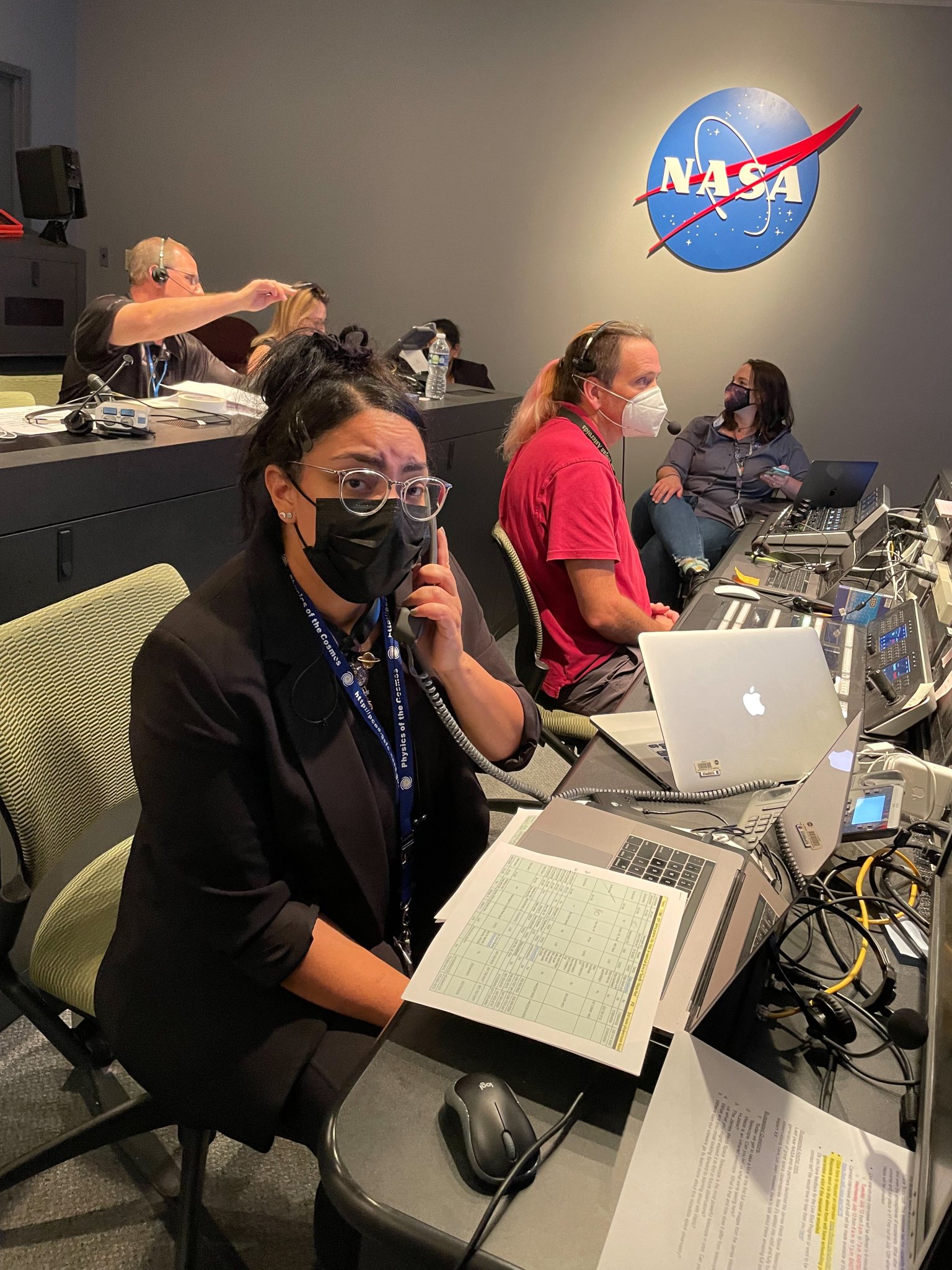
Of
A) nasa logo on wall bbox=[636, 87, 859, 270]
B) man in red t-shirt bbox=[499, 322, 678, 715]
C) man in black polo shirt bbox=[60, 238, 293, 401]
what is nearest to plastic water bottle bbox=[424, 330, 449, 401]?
man in black polo shirt bbox=[60, 238, 293, 401]

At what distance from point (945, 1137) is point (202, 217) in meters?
6.05

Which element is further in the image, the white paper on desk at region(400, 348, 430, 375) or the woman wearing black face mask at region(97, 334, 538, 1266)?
the white paper on desk at region(400, 348, 430, 375)

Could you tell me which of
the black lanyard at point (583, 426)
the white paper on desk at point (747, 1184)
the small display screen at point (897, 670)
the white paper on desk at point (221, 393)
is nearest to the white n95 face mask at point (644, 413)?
the black lanyard at point (583, 426)

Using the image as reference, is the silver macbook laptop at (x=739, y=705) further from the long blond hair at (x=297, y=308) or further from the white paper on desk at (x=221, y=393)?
the long blond hair at (x=297, y=308)

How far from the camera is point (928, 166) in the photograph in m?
4.58

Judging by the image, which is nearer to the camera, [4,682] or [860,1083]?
[860,1083]

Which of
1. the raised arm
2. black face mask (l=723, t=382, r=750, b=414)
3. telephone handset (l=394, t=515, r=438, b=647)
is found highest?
the raised arm

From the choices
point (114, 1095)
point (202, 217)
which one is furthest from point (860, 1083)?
point (202, 217)

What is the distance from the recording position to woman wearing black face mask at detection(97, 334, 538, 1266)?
3.36 feet

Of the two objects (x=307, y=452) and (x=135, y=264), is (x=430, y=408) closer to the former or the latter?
(x=135, y=264)

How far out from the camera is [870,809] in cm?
134

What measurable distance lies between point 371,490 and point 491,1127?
0.72m

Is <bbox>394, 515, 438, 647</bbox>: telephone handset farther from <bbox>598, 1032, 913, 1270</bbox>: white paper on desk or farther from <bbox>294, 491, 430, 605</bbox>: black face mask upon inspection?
<bbox>598, 1032, 913, 1270</bbox>: white paper on desk

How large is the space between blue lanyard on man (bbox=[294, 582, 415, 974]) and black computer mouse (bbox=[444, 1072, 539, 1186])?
44cm
